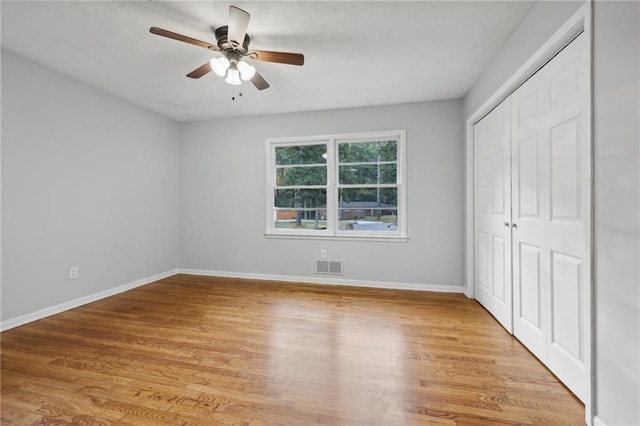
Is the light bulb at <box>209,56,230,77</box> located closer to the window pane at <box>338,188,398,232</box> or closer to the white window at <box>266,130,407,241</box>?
the white window at <box>266,130,407,241</box>

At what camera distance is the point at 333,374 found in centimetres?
200

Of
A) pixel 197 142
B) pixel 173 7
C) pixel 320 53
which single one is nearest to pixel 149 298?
pixel 197 142

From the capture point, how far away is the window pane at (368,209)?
164 inches

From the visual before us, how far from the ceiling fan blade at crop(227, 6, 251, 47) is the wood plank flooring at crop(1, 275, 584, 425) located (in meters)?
2.40

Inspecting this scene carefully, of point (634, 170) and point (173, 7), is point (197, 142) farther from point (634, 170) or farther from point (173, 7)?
point (634, 170)

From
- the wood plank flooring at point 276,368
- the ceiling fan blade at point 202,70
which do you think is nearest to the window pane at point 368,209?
the wood plank flooring at point 276,368

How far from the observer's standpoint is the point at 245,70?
236 centimetres

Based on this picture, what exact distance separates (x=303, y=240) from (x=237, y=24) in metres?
3.01

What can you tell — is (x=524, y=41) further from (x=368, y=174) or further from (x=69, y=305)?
Answer: (x=69, y=305)

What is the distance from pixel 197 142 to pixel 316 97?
2311 mm

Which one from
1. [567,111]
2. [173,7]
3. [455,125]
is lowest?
[567,111]

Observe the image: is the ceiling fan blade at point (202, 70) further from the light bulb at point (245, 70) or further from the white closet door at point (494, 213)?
the white closet door at point (494, 213)

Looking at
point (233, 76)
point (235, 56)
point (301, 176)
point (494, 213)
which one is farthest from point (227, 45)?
point (494, 213)

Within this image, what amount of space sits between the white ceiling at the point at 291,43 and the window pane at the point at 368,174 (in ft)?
3.13
